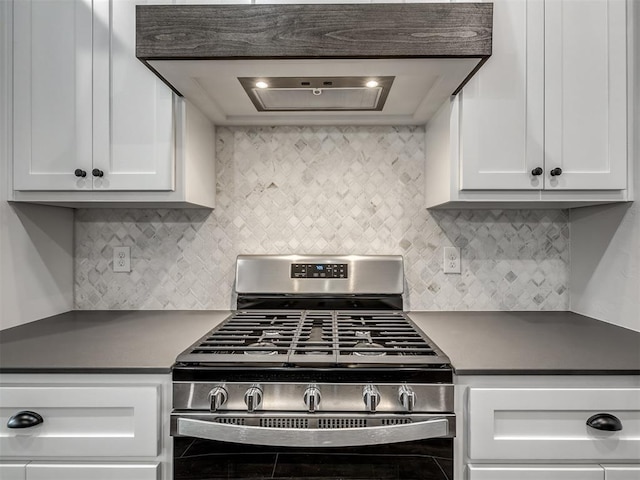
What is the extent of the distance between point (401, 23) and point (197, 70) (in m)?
0.63

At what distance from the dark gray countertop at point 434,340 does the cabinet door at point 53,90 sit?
54 centimetres

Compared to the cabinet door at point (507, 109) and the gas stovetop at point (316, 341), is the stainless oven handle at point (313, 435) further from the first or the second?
the cabinet door at point (507, 109)

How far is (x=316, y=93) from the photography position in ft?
5.19

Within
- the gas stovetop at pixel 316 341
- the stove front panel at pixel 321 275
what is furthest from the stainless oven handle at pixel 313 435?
the stove front panel at pixel 321 275

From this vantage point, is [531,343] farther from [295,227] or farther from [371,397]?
[295,227]

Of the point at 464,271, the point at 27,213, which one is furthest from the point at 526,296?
the point at 27,213

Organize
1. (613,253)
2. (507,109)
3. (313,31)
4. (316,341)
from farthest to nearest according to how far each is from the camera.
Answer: (613,253) < (507,109) < (316,341) < (313,31)

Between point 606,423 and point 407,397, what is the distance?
520 mm

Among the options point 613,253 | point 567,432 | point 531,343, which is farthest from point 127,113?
point 613,253

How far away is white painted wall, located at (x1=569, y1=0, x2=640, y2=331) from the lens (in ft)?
4.94

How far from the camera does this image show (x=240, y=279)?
186 centimetres

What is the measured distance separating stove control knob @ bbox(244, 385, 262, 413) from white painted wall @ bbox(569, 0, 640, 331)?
52.6 inches

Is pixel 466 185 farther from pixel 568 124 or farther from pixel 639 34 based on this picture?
pixel 639 34

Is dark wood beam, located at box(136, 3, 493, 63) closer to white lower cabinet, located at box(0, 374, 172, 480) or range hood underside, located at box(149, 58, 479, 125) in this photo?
range hood underside, located at box(149, 58, 479, 125)
